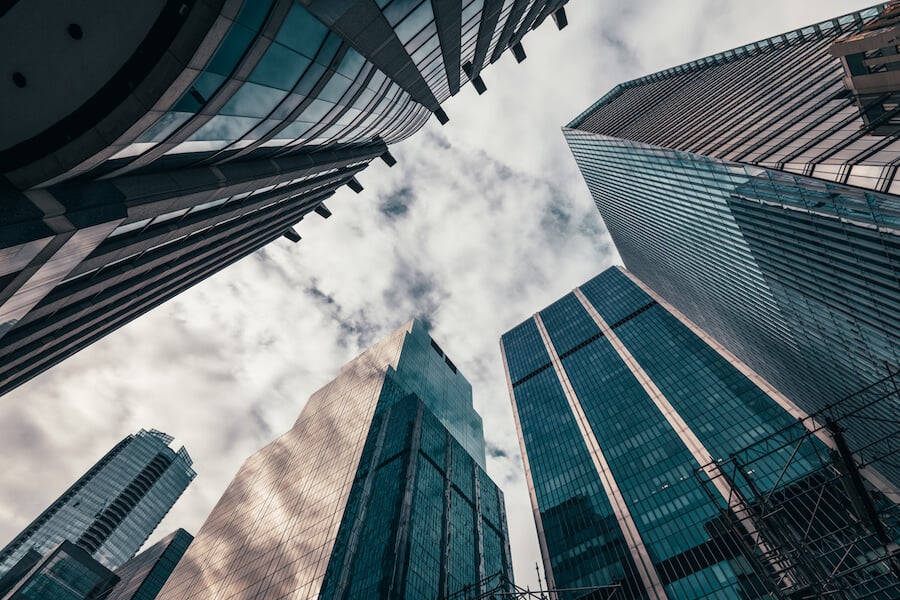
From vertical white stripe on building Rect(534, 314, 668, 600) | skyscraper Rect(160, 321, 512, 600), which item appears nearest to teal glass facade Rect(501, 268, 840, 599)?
vertical white stripe on building Rect(534, 314, 668, 600)

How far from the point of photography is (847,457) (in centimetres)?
1462

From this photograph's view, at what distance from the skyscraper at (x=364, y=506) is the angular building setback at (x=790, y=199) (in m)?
67.5

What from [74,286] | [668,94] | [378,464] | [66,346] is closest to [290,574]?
[378,464]

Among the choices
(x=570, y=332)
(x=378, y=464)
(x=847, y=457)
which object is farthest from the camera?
(x=570, y=332)

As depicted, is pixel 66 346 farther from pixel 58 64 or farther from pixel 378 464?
pixel 378 464

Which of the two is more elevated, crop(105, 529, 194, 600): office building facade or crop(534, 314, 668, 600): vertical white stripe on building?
crop(534, 314, 668, 600): vertical white stripe on building

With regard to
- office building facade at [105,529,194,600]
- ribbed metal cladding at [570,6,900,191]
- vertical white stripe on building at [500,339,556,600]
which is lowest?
office building facade at [105,529,194,600]

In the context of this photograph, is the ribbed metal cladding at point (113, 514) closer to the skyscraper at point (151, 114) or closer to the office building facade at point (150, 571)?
the office building facade at point (150, 571)

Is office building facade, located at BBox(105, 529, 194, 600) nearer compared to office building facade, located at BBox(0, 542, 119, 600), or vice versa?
office building facade, located at BBox(0, 542, 119, 600)

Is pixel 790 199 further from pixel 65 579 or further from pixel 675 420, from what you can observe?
pixel 65 579

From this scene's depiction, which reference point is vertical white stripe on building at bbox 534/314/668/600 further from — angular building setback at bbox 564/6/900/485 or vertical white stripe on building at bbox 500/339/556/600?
angular building setback at bbox 564/6/900/485

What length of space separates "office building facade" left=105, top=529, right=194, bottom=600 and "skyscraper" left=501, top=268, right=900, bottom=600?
389ft

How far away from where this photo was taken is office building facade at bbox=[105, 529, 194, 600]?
120812 mm

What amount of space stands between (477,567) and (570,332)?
8180cm
